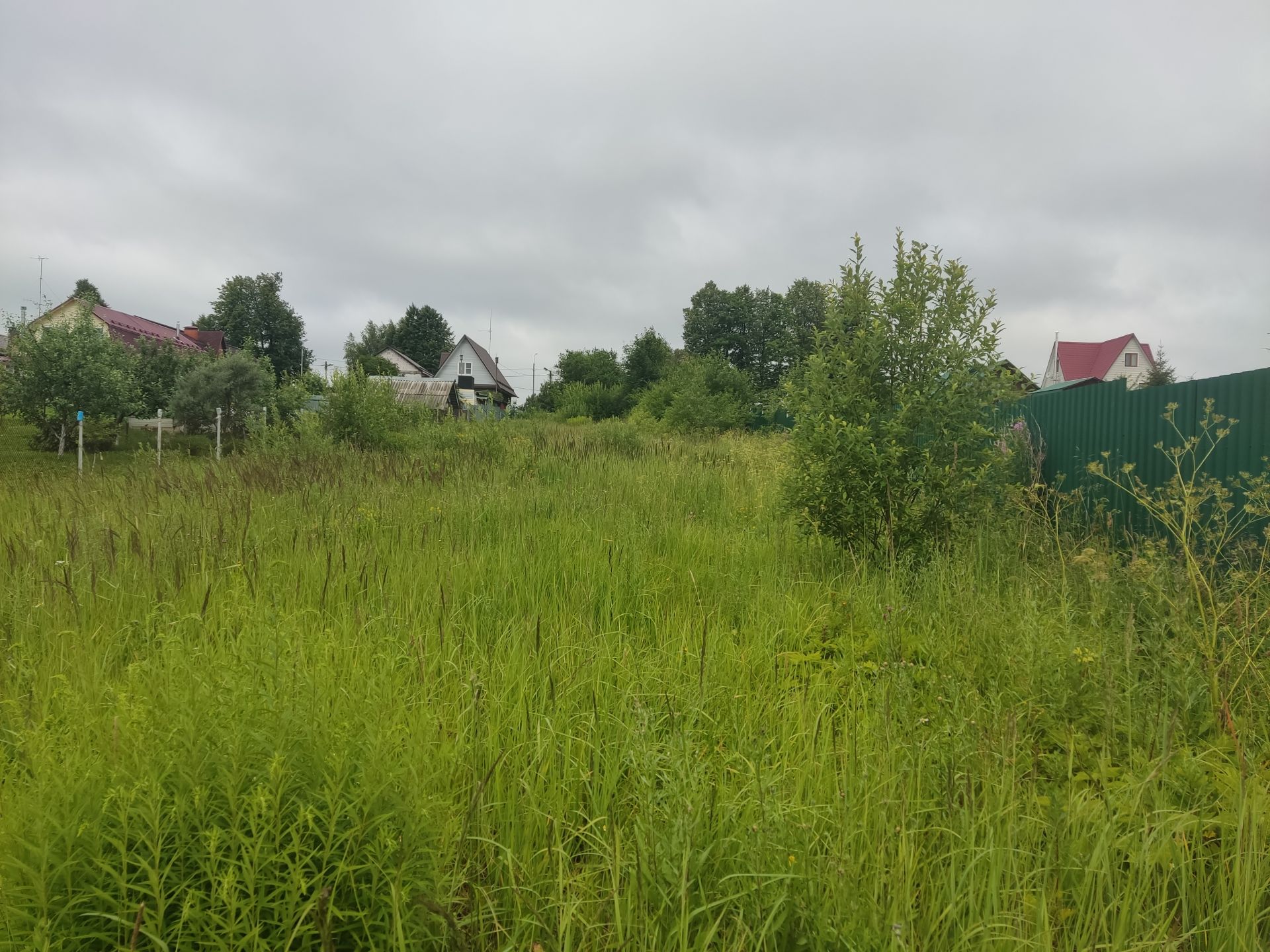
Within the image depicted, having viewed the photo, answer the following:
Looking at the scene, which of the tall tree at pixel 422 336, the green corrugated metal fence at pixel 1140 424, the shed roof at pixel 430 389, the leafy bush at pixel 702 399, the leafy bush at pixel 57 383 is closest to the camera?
the green corrugated metal fence at pixel 1140 424

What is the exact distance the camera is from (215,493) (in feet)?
18.5

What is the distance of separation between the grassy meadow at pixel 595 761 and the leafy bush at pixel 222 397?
30161mm

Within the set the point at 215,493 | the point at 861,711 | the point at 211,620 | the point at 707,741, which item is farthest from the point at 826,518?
the point at 215,493

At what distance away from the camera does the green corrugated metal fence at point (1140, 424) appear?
4.59 m

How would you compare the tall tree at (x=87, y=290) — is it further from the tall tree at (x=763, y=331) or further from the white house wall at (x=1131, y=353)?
the white house wall at (x=1131, y=353)

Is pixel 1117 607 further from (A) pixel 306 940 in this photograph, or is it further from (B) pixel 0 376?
(B) pixel 0 376

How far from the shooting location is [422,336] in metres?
86.2

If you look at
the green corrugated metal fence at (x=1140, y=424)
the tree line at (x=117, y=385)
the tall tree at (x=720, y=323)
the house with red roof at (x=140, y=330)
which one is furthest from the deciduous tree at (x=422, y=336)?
the green corrugated metal fence at (x=1140, y=424)

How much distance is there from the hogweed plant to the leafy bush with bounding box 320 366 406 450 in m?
12.9

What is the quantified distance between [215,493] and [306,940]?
5467 mm

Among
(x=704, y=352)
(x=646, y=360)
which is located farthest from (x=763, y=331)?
(x=646, y=360)

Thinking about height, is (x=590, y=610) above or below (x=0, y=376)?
below

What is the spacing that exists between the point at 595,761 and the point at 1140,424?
6.58 m

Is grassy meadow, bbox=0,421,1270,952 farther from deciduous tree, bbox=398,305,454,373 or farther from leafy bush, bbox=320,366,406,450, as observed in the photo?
deciduous tree, bbox=398,305,454,373
